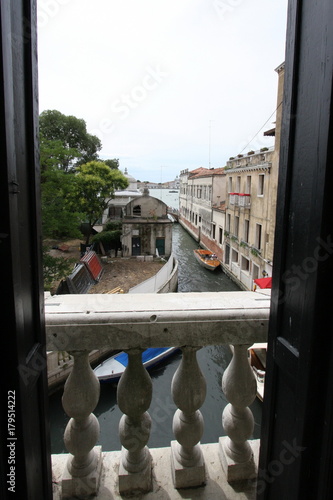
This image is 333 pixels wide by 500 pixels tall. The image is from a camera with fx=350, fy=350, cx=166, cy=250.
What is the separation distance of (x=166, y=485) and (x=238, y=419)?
0.44m

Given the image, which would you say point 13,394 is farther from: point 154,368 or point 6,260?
point 154,368

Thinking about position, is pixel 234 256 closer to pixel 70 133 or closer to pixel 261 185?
pixel 261 185

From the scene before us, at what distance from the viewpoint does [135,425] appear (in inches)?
59.1

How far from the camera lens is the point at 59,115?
100 feet

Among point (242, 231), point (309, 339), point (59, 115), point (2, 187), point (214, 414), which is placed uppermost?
point (59, 115)

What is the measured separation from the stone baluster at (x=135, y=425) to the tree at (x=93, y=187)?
851 inches

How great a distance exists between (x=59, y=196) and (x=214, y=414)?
9.97 meters

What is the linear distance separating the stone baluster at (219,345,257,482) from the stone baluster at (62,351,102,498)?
58 centimetres

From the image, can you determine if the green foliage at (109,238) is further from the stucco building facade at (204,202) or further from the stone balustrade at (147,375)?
the stone balustrade at (147,375)

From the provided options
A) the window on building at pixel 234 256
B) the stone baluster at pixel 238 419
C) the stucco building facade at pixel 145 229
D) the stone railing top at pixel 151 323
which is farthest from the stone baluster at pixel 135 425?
the stucco building facade at pixel 145 229

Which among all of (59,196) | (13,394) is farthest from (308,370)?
(59,196)

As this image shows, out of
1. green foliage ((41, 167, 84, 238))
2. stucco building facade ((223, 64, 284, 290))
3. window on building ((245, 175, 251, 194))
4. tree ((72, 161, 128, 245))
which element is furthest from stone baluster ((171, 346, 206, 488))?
tree ((72, 161, 128, 245))

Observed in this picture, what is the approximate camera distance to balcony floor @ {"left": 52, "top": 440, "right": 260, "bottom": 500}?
5.04ft

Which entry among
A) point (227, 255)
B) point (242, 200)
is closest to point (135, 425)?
point (242, 200)
